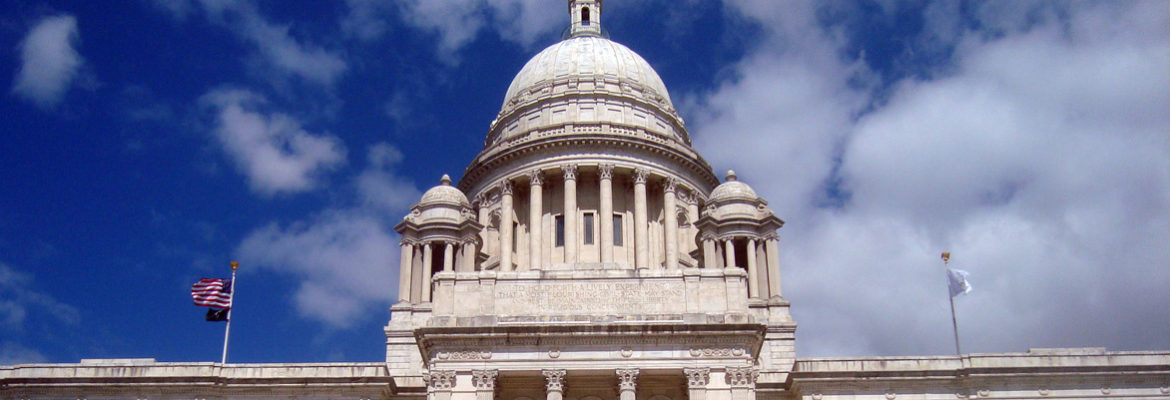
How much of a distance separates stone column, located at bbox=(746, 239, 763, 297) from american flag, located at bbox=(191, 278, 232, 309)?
24404 mm

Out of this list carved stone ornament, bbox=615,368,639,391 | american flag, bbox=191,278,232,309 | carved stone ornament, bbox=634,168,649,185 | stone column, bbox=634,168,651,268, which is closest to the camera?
carved stone ornament, bbox=615,368,639,391

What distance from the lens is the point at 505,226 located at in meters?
63.3

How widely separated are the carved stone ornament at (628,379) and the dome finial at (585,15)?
40.4 meters

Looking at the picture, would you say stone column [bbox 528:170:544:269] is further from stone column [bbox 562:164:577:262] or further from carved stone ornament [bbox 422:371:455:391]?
carved stone ornament [bbox 422:371:455:391]

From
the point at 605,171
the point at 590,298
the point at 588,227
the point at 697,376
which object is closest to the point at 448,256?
the point at 588,227

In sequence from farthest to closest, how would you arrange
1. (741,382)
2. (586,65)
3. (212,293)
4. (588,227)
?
(586,65), (588,227), (212,293), (741,382)

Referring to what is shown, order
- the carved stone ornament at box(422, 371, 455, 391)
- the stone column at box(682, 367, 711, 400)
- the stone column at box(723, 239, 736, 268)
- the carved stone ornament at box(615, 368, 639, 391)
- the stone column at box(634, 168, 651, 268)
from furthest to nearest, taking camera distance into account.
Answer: the stone column at box(634, 168, 651, 268) < the stone column at box(723, 239, 736, 268) < the carved stone ornament at box(422, 371, 455, 391) < the carved stone ornament at box(615, 368, 639, 391) < the stone column at box(682, 367, 711, 400)

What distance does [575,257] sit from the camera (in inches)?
2420

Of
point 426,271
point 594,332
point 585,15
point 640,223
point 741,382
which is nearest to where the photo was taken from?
point 741,382

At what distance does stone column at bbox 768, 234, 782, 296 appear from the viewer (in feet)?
183

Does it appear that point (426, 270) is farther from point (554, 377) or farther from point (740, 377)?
point (740, 377)

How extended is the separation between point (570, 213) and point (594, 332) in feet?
72.6

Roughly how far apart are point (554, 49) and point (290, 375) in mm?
33363

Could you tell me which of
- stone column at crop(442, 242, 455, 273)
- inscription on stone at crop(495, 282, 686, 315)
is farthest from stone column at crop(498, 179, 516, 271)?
inscription on stone at crop(495, 282, 686, 315)
